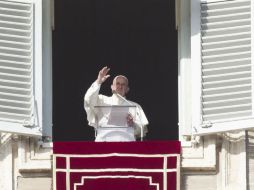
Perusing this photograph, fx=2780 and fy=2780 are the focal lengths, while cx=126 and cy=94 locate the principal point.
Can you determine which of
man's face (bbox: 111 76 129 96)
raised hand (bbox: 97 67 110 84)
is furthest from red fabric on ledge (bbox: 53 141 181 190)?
man's face (bbox: 111 76 129 96)

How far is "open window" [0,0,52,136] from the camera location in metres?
22.8

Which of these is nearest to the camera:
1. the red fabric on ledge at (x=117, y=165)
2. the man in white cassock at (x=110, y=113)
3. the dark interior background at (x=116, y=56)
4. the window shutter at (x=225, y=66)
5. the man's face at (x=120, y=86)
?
the red fabric on ledge at (x=117, y=165)

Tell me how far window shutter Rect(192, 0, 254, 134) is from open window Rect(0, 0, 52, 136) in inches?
52.0

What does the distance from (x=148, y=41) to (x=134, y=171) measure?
9.02 feet

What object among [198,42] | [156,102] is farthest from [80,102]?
[198,42]

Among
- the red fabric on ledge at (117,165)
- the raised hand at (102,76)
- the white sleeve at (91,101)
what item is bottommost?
the red fabric on ledge at (117,165)

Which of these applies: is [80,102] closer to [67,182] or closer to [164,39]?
[164,39]

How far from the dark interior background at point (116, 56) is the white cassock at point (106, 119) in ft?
4.21

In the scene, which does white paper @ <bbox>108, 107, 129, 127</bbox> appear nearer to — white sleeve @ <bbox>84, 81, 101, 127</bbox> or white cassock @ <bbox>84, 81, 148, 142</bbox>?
white cassock @ <bbox>84, 81, 148, 142</bbox>

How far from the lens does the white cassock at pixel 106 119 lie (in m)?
22.9

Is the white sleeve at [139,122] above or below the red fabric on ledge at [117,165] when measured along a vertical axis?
above

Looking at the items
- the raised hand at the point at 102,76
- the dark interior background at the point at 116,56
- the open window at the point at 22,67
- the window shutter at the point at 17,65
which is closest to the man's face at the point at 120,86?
the raised hand at the point at 102,76

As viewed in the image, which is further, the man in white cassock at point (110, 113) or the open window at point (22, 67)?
the man in white cassock at point (110, 113)

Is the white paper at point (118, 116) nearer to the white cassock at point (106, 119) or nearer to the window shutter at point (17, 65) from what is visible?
the white cassock at point (106, 119)
